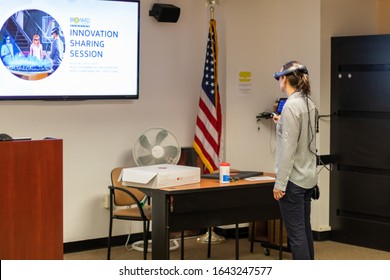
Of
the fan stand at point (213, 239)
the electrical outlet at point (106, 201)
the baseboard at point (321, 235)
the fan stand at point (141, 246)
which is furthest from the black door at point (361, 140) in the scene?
the electrical outlet at point (106, 201)

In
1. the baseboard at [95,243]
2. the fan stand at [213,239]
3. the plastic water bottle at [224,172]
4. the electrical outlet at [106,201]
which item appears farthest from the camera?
the fan stand at [213,239]

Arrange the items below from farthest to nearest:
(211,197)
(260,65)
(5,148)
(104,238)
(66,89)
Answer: (260,65) → (104,238) → (66,89) → (211,197) → (5,148)

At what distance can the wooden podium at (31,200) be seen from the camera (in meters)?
3.96

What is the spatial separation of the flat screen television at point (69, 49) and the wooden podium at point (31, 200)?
6.24 feet

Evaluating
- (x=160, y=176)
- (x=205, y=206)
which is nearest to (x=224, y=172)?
(x=205, y=206)

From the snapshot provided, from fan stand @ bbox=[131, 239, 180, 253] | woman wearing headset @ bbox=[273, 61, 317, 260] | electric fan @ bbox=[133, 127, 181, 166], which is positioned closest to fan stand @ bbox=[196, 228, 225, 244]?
fan stand @ bbox=[131, 239, 180, 253]

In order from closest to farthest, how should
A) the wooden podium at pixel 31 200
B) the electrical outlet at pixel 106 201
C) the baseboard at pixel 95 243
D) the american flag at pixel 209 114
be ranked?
1. the wooden podium at pixel 31 200
2. the baseboard at pixel 95 243
3. the electrical outlet at pixel 106 201
4. the american flag at pixel 209 114

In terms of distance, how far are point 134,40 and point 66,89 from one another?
0.78m

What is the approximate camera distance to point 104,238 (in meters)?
6.60

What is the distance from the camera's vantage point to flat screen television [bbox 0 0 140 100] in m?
5.83

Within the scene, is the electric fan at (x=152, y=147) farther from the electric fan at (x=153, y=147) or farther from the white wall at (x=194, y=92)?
the white wall at (x=194, y=92)
